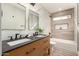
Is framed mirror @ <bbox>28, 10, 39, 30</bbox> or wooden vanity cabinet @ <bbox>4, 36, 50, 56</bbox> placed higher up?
framed mirror @ <bbox>28, 10, 39, 30</bbox>

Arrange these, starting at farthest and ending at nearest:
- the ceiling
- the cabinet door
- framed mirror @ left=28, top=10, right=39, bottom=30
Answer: framed mirror @ left=28, top=10, right=39, bottom=30
the ceiling
the cabinet door

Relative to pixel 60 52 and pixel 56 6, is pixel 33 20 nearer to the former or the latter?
pixel 56 6

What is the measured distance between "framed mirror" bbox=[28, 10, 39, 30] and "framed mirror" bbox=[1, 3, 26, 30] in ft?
0.36

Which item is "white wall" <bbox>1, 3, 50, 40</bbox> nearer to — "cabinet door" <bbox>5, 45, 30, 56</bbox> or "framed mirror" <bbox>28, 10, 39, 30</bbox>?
"framed mirror" <bbox>28, 10, 39, 30</bbox>

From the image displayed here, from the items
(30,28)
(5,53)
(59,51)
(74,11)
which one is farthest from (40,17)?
(5,53)

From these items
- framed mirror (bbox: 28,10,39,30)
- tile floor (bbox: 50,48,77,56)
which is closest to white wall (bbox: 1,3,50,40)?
framed mirror (bbox: 28,10,39,30)

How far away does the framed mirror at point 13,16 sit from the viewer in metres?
1.06

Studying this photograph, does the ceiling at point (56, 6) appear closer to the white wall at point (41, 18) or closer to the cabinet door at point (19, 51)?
the white wall at point (41, 18)

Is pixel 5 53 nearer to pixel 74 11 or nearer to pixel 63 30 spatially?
pixel 63 30

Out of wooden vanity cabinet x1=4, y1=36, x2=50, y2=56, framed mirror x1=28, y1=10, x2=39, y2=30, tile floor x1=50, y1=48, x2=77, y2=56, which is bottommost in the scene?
tile floor x1=50, y1=48, x2=77, y2=56

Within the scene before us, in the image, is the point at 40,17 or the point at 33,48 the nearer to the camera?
the point at 33,48

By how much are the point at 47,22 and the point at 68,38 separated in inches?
17.0

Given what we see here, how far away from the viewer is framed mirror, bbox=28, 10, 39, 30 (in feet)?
4.19

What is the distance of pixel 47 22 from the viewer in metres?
1.25
